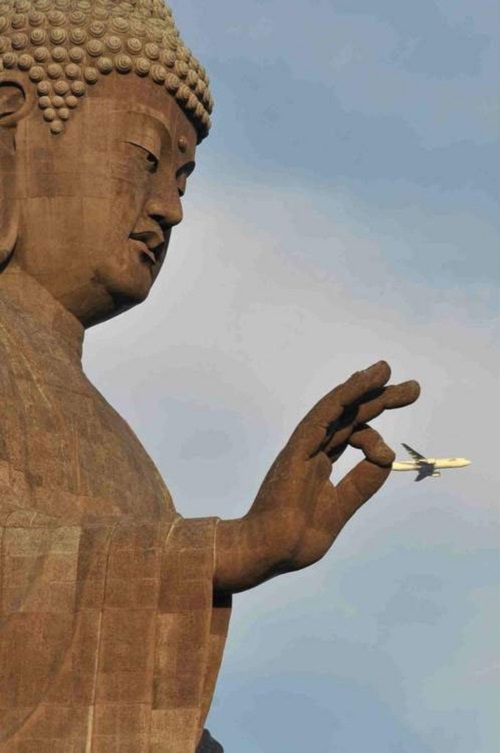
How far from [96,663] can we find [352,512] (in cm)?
195

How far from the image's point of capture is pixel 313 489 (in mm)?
18641

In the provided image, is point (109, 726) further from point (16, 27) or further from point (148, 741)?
point (16, 27)

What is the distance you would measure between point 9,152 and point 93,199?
0.76m

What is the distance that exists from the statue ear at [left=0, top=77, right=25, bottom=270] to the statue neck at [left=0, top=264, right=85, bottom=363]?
0.15m

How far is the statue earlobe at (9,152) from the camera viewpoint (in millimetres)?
21672

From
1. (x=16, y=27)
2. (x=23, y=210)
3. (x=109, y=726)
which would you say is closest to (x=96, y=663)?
(x=109, y=726)

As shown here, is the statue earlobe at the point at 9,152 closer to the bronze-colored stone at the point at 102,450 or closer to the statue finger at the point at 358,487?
the bronze-colored stone at the point at 102,450

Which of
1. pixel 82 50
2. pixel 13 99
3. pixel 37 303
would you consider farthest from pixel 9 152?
pixel 37 303

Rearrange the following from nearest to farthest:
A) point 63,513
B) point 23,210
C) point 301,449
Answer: point 301,449 < point 63,513 < point 23,210

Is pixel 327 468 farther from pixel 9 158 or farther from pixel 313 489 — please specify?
pixel 9 158

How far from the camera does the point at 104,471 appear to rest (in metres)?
20.8

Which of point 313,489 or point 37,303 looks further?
point 37,303

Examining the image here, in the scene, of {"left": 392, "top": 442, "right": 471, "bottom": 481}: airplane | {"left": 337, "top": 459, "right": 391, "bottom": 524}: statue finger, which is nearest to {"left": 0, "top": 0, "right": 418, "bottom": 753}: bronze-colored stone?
{"left": 337, "top": 459, "right": 391, "bottom": 524}: statue finger

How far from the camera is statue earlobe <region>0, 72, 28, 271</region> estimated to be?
21672 mm
